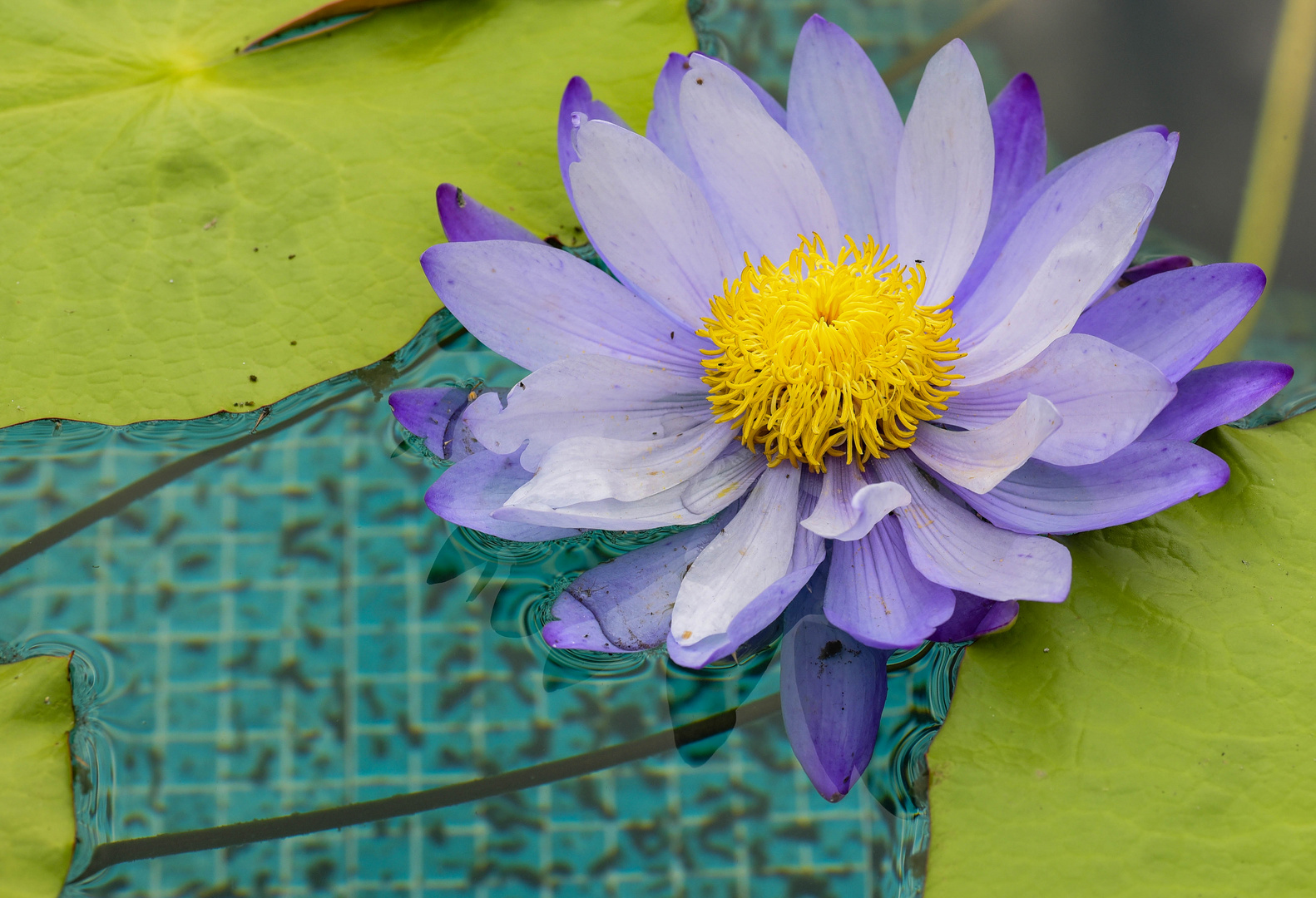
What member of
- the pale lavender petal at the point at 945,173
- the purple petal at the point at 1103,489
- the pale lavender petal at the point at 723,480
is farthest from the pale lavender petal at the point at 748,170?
the purple petal at the point at 1103,489

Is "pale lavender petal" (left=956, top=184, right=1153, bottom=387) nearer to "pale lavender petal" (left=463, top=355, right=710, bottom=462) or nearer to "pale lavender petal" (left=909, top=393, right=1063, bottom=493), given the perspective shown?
"pale lavender petal" (left=909, top=393, right=1063, bottom=493)

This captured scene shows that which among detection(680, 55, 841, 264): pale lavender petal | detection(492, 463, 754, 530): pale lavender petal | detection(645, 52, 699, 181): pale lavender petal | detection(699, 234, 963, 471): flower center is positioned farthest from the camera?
detection(645, 52, 699, 181): pale lavender petal

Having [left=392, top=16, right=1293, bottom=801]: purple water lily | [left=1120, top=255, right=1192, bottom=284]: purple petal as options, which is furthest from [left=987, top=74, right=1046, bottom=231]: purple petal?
[left=1120, top=255, right=1192, bottom=284]: purple petal

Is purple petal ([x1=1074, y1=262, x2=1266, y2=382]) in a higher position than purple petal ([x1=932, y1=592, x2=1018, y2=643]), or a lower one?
higher

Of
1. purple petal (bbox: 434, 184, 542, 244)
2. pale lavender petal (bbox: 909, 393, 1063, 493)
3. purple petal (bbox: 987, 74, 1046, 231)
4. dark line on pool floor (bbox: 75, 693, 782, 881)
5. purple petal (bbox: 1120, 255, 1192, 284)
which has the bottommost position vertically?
dark line on pool floor (bbox: 75, 693, 782, 881)

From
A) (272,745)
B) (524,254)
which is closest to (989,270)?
(524,254)

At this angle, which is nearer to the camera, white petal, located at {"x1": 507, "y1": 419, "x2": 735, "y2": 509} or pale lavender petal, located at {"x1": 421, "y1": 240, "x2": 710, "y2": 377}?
white petal, located at {"x1": 507, "y1": 419, "x2": 735, "y2": 509}

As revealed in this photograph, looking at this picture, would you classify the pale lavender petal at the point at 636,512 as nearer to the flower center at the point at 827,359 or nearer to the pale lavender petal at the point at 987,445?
the flower center at the point at 827,359

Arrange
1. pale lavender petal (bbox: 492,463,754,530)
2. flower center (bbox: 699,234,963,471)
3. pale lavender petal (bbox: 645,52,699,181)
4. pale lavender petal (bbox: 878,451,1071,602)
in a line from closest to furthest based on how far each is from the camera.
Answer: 1. pale lavender petal (bbox: 878,451,1071,602)
2. pale lavender petal (bbox: 492,463,754,530)
3. flower center (bbox: 699,234,963,471)
4. pale lavender petal (bbox: 645,52,699,181)

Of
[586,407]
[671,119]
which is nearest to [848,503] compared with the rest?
[586,407]
